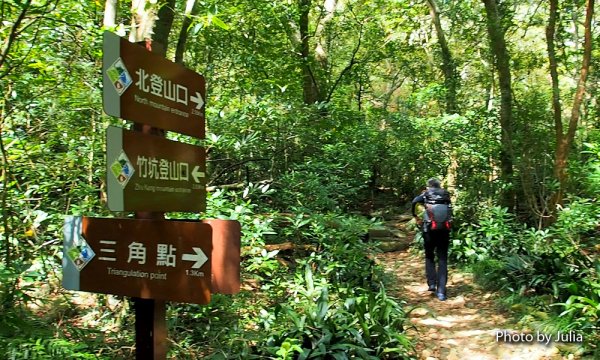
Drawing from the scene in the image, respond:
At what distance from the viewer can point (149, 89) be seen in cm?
254

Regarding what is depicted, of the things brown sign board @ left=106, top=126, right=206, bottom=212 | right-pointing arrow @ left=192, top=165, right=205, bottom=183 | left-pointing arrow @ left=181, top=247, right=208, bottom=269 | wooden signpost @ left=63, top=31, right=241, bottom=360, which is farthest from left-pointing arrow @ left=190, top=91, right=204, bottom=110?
left-pointing arrow @ left=181, top=247, right=208, bottom=269

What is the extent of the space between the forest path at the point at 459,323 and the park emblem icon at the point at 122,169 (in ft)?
12.9

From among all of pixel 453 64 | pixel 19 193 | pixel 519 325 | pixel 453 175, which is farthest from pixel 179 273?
pixel 453 64

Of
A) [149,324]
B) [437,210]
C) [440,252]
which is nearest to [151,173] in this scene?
[149,324]

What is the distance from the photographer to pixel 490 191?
368 inches

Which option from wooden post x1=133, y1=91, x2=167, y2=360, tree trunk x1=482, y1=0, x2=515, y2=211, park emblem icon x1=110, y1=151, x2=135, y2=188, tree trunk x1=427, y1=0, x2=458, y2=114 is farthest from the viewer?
tree trunk x1=427, y1=0, x2=458, y2=114

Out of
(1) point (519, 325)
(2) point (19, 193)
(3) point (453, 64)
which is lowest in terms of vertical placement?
(1) point (519, 325)

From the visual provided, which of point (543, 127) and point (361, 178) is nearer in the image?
point (543, 127)

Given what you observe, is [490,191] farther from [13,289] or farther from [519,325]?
[13,289]

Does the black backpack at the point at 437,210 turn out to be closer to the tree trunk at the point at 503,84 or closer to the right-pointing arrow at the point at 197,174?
the tree trunk at the point at 503,84

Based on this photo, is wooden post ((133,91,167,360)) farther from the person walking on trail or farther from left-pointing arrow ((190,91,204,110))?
the person walking on trail

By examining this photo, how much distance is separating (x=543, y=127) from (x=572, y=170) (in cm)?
165

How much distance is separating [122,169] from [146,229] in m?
0.35

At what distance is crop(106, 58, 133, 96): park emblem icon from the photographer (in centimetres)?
237
